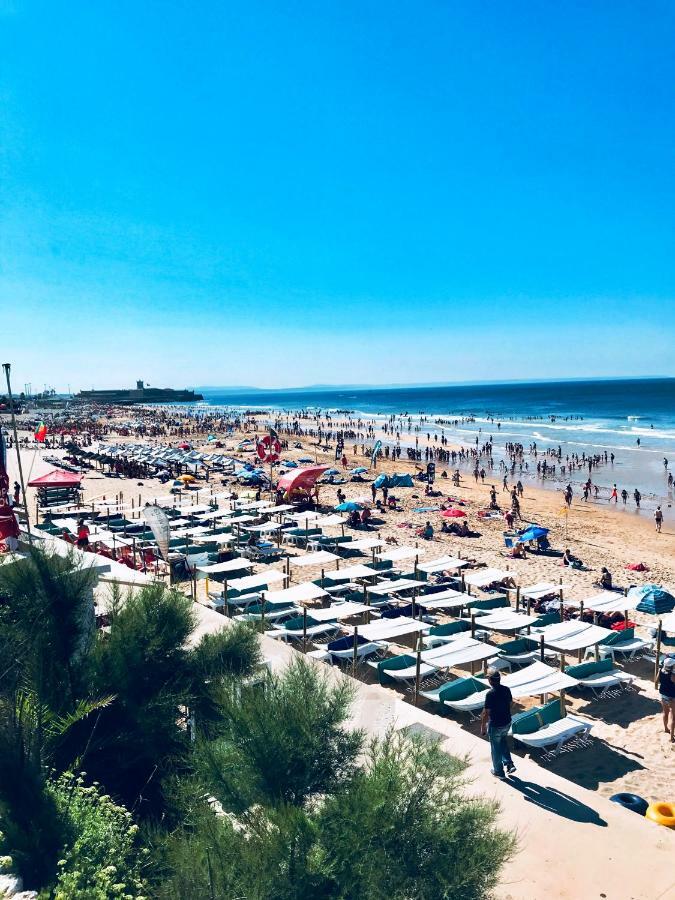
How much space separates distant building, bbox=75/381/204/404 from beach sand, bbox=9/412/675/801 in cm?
10727

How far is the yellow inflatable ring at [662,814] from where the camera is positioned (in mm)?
6070

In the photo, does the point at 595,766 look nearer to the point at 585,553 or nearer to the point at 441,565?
the point at 441,565

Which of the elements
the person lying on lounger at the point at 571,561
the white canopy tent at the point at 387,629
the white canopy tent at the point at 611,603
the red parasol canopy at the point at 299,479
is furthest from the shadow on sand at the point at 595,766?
the red parasol canopy at the point at 299,479

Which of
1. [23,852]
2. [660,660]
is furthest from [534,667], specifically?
[23,852]

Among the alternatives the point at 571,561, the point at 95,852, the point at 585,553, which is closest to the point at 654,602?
the point at 571,561

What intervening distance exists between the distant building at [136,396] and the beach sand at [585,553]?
107 meters

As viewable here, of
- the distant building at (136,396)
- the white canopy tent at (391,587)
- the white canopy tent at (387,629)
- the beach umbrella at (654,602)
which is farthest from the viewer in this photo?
the distant building at (136,396)

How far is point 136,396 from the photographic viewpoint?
150750mm

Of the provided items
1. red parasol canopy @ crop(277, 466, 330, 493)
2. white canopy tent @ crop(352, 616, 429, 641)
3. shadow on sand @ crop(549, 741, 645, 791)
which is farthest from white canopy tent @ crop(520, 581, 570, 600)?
red parasol canopy @ crop(277, 466, 330, 493)

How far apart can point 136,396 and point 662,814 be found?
155m

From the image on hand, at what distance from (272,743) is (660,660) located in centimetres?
930

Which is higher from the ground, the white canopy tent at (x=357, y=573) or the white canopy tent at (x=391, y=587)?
the white canopy tent at (x=357, y=573)

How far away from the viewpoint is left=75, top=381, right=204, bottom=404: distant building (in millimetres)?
146200

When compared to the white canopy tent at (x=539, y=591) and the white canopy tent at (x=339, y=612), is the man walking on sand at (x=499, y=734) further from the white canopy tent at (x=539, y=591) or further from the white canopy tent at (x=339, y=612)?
the white canopy tent at (x=539, y=591)
